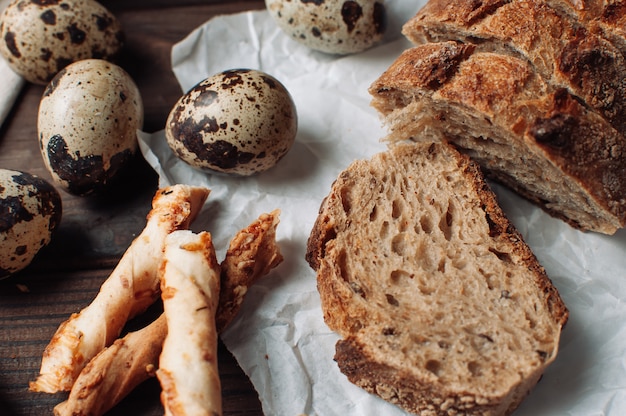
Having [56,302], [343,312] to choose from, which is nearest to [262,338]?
[343,312]

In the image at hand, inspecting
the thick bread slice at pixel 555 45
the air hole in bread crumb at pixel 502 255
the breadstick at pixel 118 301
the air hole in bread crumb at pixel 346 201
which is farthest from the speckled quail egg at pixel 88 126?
the air hole in bread crumb at pixel 502 255

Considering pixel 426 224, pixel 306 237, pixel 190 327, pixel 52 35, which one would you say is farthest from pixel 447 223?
pixel 52 35

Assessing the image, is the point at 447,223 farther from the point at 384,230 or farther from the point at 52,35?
the point at 52,35

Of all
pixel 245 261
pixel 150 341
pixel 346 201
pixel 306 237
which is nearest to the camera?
pixel 150 341

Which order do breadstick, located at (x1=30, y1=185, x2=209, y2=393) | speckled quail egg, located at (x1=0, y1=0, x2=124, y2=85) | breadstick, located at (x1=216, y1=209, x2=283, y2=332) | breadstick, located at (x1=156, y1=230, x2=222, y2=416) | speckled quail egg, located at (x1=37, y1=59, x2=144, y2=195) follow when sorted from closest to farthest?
breadstick, located at (x1=156, y1=230, x2=222, y2=416) → breadstick, located at (x1=30, y1=185, x2=209, y2=393) → breadstick, located at (x1=216, y1=209, x2=283, y2=332) → speckled quail egg, located at (x1=37, y1=59, x2=144, y2=195) → speckled quail egg, located at (x1=0, y1=0, x2=124, y2=85)

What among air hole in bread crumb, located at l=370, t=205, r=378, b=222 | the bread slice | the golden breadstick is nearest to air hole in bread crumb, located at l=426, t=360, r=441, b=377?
the bread slice

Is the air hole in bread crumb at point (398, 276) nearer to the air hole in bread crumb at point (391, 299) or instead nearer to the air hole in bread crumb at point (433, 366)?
the air hole in bread crumb at point (391, 299)

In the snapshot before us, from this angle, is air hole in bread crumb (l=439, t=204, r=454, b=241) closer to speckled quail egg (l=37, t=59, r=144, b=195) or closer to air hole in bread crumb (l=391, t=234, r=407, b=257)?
air hole in bread crumb (l=391, t=234, r=407, b=257)
